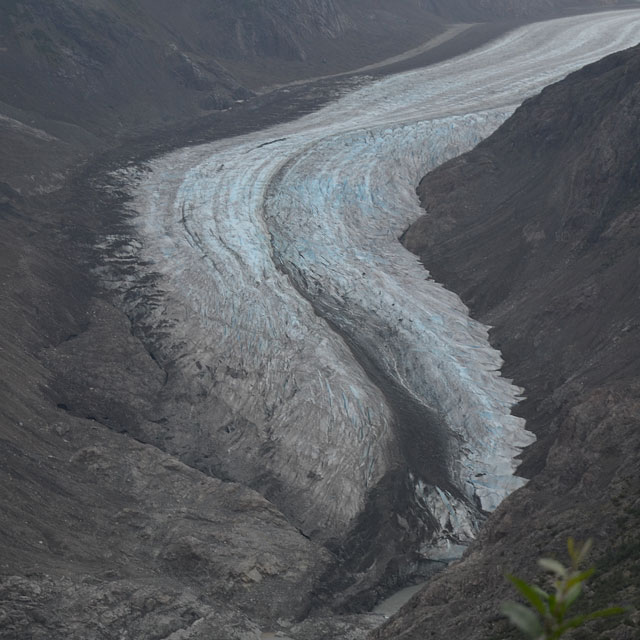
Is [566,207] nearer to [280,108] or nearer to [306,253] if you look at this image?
[306,253]

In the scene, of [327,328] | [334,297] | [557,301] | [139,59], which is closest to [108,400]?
[327,328]

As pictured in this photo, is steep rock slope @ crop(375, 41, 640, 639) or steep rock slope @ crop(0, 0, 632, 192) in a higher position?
steep rock slope @ crop(0, 0, 632, 192)

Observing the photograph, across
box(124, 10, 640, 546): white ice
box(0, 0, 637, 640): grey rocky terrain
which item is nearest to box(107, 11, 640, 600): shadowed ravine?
box(124, 10, 640, 546): white ice

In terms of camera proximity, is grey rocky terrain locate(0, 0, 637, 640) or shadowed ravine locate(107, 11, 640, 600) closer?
grey rocky terrain locate(0, 0, 637, 640)

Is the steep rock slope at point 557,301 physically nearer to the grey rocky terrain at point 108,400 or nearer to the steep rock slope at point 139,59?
the grey rocky terrain at point 108,400

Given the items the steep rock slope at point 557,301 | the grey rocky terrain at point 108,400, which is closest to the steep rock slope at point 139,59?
the grey rocky terrain at point 108,400

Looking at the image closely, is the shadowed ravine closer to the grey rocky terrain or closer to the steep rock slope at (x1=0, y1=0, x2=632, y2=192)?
the grey rocky terrain
